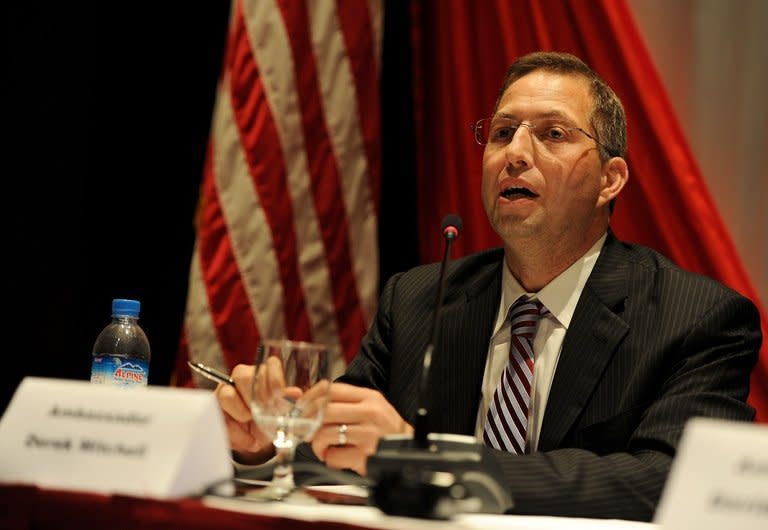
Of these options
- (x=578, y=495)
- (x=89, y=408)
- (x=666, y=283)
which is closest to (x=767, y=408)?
(x=666, y=283)

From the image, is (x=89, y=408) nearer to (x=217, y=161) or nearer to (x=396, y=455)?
(x=396, y=455)

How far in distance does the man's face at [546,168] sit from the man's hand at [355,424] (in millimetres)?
915

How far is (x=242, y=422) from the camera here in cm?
183

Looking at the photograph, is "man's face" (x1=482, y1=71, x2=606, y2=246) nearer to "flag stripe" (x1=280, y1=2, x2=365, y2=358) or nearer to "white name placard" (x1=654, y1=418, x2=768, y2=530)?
"flag stripe" (x1=280, y1=2, x2=365, y2=358)

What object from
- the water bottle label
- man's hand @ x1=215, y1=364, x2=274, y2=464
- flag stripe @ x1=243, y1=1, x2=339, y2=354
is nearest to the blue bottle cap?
the water bottle label

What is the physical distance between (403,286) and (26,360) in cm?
173

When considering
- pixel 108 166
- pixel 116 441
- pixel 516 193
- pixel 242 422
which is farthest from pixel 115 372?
pixel 108 166

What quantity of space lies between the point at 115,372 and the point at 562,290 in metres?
1.09

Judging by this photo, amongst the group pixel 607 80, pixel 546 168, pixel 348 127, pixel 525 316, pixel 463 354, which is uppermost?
pixel 607 80

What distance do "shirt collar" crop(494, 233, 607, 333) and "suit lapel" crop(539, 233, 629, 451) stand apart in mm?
58

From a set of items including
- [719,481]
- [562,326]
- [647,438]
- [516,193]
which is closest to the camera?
[719,481]

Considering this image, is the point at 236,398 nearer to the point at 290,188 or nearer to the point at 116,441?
the point at 116,441

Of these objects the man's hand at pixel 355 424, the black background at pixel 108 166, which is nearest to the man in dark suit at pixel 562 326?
the man's hand at pixel 355 424

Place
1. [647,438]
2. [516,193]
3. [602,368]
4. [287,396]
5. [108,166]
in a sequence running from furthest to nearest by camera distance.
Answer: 1. [108,166]
2. [516,193]
3. [602,368]
4. [647,438]
5. [287,396]
